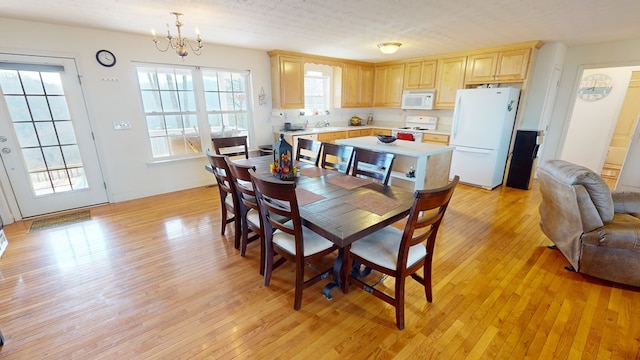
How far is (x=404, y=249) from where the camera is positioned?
5.15 ft

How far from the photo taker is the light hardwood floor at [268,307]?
1.59m

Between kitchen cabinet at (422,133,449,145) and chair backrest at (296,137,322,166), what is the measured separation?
2.97 m

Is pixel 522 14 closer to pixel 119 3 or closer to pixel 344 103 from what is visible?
pixel 344 103

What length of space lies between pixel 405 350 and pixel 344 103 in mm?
5264

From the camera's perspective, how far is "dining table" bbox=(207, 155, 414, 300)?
5.05 feet

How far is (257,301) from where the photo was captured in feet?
6.46

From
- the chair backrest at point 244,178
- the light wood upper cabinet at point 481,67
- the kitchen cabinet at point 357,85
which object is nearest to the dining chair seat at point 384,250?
the chair backrest at point 244,178

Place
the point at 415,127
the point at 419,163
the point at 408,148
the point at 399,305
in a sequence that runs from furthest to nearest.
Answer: the point at 415,127, the point at 408,148, the point at 419,163, the point at 399,305

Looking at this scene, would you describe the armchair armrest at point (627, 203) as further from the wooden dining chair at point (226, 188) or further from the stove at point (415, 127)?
the wooden dining chair at point (226, 188)

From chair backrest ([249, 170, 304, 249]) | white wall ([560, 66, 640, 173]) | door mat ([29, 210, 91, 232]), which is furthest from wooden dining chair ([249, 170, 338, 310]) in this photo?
white wall ([560, 66, 640, 173])

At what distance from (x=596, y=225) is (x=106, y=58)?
5.65 meters

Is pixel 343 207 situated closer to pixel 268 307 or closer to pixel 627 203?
pixel 268 307

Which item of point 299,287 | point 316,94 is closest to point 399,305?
point 299,287

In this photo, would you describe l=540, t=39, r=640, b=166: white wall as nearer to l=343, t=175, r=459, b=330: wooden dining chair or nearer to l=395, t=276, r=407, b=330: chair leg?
l=343, t=175, r=459, b=330: wooden dining chair
